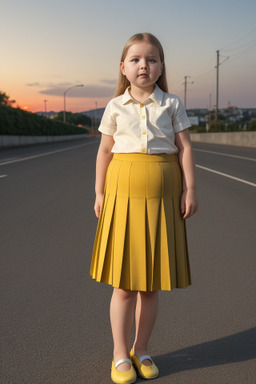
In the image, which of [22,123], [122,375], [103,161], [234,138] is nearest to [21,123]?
[22,123]

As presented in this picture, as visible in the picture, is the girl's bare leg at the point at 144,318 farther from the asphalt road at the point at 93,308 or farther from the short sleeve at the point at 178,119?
the short sleeve at the point at 178,119

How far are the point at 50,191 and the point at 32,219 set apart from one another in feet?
9.85

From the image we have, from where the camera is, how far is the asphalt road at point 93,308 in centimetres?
268

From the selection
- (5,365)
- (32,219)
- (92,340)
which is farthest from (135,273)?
→ (32,219)

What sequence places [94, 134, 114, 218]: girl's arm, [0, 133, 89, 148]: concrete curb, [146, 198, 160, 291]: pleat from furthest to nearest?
[0, 133, 89, 148]: concrete curb → [94, 134, 114, 218]: girl's arm → [146, 198, 160, 291]: pleat

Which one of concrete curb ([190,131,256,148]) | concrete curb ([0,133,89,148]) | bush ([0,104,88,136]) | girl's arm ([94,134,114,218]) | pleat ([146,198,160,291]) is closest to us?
pleat ([146,198,160,291])

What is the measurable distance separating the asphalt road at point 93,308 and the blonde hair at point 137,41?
62.4 inches

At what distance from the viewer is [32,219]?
6.97 meters

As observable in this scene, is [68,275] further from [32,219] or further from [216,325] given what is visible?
[32,219]

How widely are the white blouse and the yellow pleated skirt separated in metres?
0.06

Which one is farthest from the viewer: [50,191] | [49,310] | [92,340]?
[50,191]

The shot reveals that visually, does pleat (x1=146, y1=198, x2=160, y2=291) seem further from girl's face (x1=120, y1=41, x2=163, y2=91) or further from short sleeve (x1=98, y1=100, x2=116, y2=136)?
girl's face (x1=120, y1=41, x2=163, y2=91)

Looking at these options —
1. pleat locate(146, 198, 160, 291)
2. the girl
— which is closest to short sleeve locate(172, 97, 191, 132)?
the girl

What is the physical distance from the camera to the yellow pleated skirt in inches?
101
